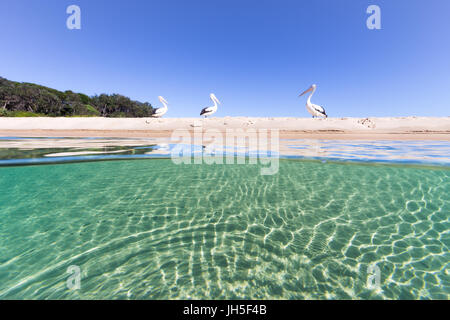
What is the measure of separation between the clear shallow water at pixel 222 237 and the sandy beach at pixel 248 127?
40.3 feet

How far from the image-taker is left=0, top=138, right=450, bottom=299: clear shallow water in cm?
195

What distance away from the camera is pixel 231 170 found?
6.48m

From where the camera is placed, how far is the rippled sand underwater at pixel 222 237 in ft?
6.38

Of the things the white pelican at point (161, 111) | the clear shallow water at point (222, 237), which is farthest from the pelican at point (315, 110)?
the white pelican at point (161, 111)

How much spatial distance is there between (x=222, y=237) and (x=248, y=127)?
1779 centimetres

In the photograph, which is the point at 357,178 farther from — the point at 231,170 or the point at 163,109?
the point at 163,109

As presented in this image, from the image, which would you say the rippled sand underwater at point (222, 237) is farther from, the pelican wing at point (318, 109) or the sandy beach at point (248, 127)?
the pelican wing at point (318, 109)

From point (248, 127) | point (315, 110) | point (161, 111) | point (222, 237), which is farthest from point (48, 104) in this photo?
point (222, 237)

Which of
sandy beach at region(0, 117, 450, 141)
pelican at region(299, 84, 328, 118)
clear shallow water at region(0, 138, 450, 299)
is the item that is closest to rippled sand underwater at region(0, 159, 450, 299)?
clear shallow water at region(0, 138, 450, 299)

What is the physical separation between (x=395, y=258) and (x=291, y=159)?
5266mm

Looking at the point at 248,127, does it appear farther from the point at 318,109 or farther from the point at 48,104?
the point at 48,104

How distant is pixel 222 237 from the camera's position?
9.11 feet
